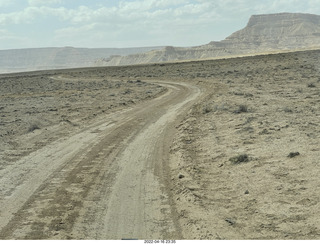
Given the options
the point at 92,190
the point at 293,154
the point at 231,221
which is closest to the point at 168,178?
the point at 92,190

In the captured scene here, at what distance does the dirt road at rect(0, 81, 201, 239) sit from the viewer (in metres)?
6.99

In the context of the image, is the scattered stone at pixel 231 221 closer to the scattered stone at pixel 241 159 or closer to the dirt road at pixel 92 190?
the dirt road at pixel 92 190

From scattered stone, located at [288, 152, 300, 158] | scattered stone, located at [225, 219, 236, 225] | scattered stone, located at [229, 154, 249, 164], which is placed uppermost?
scattered stone, located at [288, 152, 300, 158]

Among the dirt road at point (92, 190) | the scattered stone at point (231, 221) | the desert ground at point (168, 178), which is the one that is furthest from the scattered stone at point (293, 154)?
the scattered stone at point (231, 221)

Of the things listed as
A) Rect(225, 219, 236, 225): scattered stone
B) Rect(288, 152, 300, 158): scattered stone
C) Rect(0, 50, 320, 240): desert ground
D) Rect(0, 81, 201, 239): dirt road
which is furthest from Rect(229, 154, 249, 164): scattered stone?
Rect(225, 219, 236, 225): scattered stone

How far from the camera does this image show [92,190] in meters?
9.05

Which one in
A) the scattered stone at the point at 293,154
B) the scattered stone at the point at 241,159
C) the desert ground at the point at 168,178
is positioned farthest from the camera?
the scattered stone at the point at 241,159

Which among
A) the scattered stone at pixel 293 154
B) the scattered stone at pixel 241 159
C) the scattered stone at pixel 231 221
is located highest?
the scattered stone at pixel 293 154

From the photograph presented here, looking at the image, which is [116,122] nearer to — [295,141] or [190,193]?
[295,141]

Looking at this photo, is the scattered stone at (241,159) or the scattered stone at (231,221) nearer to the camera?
the scattered stone at (231,221)

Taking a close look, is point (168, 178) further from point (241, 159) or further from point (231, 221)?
point (231, 221)

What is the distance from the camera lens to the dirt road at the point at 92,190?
6.99m

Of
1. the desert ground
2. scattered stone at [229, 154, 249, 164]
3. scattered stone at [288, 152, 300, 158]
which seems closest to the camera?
the desert ground

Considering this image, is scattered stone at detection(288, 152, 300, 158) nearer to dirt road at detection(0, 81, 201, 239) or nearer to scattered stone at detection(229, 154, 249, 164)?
scattered stone at detection(229, 154, 249, 164)
